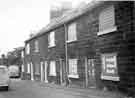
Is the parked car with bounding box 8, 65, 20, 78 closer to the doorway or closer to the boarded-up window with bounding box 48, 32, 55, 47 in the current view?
the boarded-up window with bounding box 48, 32, 55, 47

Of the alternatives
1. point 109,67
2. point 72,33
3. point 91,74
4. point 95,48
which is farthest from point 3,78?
point 109,67

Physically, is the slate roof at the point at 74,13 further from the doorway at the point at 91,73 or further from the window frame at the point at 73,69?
the doorway at the point at 91,73

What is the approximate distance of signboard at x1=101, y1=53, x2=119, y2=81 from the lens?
1262 cm

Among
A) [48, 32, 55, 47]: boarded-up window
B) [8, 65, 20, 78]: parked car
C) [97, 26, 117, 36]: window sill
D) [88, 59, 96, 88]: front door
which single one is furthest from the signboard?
[8, 65, 20, 78]: parked car

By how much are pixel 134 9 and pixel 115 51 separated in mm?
2506

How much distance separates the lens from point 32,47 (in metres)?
31.0

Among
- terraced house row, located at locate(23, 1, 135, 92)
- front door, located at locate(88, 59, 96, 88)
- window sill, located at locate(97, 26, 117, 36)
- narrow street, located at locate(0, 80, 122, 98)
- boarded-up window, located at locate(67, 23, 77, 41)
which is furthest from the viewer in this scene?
boarded-up window, located at locate(67, 23, 77, 41)

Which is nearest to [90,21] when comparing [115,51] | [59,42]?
[115,51]

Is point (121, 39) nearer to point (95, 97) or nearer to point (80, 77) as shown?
point (95, 97)

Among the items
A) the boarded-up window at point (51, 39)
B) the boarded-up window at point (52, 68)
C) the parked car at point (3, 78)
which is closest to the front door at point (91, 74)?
the parked car at point (3, 78)

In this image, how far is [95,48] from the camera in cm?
1469

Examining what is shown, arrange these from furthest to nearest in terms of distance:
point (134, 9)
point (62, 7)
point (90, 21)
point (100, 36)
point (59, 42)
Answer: point (62, 7) < point (59, 42) < point (90, 21) < point (100, 36) < point (134, 9)

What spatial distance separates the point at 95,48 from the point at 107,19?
225cm

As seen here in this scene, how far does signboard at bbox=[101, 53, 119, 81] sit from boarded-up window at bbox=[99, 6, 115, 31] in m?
1.68
